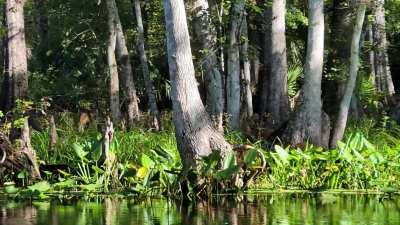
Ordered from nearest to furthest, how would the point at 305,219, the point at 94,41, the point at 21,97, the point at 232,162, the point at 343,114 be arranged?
the point at 305,219, the point at 232,162, the point at 21,97, the point at 343,114, the point at 94,41

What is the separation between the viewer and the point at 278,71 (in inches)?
683

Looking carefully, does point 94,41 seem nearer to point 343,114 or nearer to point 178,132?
point 343,114

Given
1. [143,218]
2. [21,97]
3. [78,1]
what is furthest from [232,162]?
[78,1]

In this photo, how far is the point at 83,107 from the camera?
25516 millimetres

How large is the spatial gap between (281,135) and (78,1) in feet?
38.2

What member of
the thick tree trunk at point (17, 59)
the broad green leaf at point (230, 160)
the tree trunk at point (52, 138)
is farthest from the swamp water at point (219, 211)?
the thick tree trunk at point (17, 59)

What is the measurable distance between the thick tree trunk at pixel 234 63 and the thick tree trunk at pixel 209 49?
0.33 meters

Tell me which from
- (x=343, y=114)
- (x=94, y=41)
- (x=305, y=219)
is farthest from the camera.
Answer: (x=94, y=41)

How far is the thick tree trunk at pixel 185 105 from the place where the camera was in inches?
429

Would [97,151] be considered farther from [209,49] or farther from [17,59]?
[209,49]

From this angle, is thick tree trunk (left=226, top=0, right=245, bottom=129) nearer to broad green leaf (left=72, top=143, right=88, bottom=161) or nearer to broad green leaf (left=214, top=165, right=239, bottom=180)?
broad green leaf (left=72, top=143, right=88, bottom=161)

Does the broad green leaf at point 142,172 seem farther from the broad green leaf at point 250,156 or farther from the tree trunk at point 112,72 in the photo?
the tree trunk at point 112,72

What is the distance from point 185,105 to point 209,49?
18.6ft

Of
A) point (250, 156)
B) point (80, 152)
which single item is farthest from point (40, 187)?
point (250, 156)
